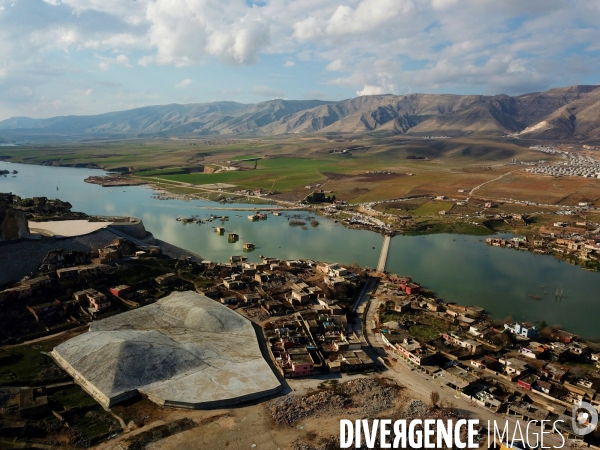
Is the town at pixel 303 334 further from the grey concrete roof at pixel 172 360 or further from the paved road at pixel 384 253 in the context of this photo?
the paved road at pixel 384 253

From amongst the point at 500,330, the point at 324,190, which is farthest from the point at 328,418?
the point at 324,190

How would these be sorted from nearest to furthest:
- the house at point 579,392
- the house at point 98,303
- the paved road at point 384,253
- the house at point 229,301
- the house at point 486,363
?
the house at point 579,392 < the house at point 486,363 < the house at point 98,303 < the house at point 229,301 < the paved road at point 384,253

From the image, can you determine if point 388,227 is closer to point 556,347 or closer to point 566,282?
point 566,282

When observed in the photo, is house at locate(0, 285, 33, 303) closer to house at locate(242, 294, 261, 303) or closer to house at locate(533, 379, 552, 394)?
house at locate(242, 294, 261, 303)

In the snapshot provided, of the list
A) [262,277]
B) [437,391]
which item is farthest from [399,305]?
[262,277]

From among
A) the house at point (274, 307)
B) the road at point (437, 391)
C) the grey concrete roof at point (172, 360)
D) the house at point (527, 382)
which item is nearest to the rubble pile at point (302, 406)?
the grey concrete roof at point (172, 360)

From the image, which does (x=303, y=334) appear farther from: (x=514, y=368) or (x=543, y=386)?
(x=543, y=386)

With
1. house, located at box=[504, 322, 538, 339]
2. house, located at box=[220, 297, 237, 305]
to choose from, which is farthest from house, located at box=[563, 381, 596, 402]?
house, located at box=[220, 297, 237, 305]
